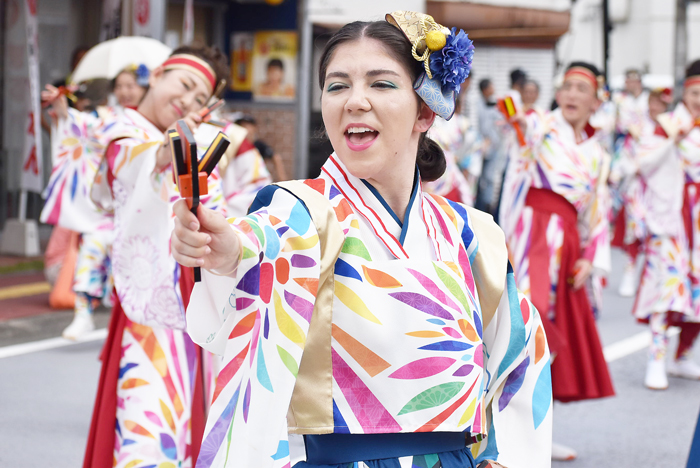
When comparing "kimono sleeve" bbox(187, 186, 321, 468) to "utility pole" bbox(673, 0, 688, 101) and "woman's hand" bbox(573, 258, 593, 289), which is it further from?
"utility pole" bbox(673, 0, 688, 101)

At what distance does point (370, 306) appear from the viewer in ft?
5.72

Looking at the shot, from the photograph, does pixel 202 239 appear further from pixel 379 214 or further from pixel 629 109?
pixel 629 109

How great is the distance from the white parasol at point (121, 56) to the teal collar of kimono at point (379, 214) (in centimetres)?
363

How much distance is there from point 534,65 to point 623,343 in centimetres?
1100

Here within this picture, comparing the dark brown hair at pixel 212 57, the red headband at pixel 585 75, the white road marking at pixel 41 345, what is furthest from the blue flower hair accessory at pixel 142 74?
the red headband at pixel 585 75

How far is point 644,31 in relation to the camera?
28.5m

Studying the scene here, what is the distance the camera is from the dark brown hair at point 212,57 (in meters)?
3.69

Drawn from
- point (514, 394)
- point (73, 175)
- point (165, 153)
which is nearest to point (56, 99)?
point (73, 175)

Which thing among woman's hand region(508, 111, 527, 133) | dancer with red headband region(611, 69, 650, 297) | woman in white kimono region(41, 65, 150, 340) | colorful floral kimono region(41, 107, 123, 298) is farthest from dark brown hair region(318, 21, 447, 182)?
dancer with red headband region(611, 69, 650, 297)

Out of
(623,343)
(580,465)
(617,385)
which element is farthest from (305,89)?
(580,465)

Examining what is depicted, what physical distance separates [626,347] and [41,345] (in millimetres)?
4337

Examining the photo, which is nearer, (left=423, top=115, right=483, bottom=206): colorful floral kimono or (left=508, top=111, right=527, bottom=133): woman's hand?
(left=508, top=111, right=527, bottom=133): woman's hand

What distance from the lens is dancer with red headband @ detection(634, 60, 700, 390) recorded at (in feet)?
19.8

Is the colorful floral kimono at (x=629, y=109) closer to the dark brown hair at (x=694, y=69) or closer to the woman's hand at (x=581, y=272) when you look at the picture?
the dark brown hair at (x=694, y=69)
